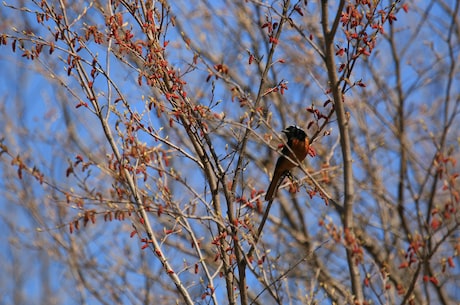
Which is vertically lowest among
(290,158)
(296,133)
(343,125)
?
(343,125)

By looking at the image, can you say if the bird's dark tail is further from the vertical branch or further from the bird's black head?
the vertical branch

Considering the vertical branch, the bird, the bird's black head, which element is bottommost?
the vertical branch

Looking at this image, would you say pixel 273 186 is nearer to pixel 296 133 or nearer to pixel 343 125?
pixel 296 133

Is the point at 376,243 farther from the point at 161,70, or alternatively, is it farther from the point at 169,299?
the point at 161,70

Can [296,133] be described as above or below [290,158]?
above

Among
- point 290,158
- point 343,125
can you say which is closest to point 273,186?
point 290,158

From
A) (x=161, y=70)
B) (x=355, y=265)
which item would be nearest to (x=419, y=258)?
(x=355, y=265)

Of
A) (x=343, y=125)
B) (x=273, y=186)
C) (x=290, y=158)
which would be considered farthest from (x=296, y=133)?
(x=343, y=125)

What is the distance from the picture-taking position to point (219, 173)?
11.9 feet

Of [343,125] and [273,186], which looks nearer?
[343,125]

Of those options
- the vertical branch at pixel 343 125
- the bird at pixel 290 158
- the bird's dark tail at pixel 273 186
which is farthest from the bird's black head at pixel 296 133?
the vertical branch at pixel 343 125

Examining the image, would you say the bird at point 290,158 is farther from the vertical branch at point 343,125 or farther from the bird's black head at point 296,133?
the vertical branch at point 343,125

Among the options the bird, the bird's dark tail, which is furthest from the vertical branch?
the bird's dark tail

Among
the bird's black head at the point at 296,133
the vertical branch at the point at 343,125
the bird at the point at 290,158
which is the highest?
the bird's black head at the point at 296,133
